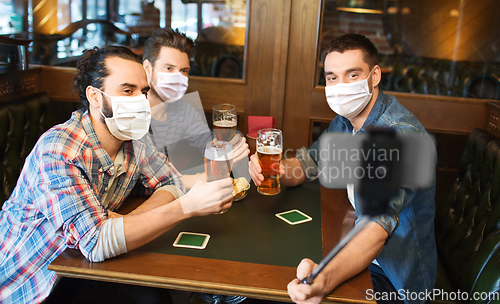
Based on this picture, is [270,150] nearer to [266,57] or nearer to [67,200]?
[67,200]

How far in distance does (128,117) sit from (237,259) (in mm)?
780

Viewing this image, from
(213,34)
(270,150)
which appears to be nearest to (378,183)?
(270,150)

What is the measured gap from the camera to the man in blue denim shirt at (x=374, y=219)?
1.09 meters

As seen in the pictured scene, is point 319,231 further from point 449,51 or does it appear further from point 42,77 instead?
point 42,77

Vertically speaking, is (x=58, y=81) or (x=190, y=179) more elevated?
(x=58, y=81)

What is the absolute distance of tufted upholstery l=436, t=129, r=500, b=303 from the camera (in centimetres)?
144

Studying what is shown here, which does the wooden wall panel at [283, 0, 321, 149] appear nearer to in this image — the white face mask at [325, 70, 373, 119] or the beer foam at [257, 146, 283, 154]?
the white face mask at [325, 70, 373, 119]

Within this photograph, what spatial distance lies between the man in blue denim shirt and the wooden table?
6 cm

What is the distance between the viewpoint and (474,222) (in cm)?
170

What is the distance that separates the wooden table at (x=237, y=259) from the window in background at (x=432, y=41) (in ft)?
5.24

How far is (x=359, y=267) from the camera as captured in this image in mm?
1118

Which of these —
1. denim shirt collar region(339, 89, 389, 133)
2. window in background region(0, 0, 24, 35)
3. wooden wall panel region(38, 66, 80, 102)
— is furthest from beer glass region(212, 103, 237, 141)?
window in background region(0, 0, 24, 35)

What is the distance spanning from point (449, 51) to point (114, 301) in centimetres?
279

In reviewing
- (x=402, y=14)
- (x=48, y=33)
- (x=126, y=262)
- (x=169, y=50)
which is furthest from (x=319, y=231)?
(x=48, y=33)
